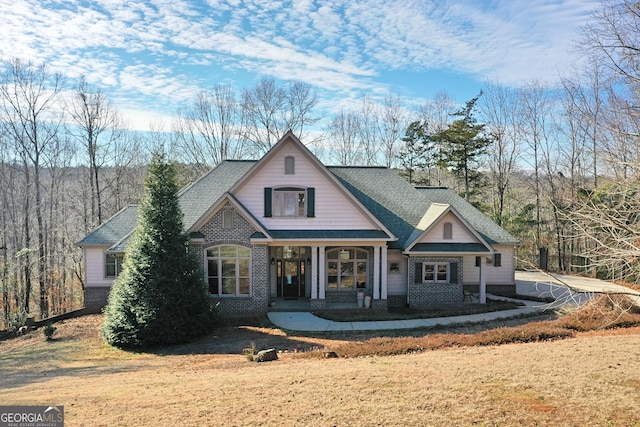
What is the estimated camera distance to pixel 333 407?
738cm

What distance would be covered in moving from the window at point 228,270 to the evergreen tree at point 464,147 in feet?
83.6

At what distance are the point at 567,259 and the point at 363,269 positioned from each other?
2577cm

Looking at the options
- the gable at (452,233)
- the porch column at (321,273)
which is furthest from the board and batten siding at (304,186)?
the gable at (452,233)

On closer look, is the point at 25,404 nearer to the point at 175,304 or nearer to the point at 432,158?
the point at 175,304

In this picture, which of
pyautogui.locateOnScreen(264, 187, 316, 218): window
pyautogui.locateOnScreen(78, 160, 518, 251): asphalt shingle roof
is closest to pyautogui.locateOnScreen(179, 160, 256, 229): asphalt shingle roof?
pyautogui.locateOnScreen(78, 160, 518, 251): asphalt shingle roof

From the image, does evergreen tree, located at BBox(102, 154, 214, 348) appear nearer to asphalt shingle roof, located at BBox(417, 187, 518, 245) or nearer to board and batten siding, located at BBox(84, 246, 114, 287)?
board and batten siding, located at BBox(84, 246, 114, 287)

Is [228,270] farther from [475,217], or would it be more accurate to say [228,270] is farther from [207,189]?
[475,217]

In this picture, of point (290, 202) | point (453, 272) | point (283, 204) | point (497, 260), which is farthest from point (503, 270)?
point (283, 204)

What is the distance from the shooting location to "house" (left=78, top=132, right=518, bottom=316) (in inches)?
711

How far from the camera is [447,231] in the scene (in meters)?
19.5

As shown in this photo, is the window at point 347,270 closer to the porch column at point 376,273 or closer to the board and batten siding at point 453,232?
the porch column at point 376,273

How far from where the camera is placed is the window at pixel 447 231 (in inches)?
769

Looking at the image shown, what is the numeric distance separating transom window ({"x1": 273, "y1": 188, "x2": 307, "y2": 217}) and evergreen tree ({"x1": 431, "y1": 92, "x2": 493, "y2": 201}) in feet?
75.5

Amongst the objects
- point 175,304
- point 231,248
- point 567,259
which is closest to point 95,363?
point 175,304
